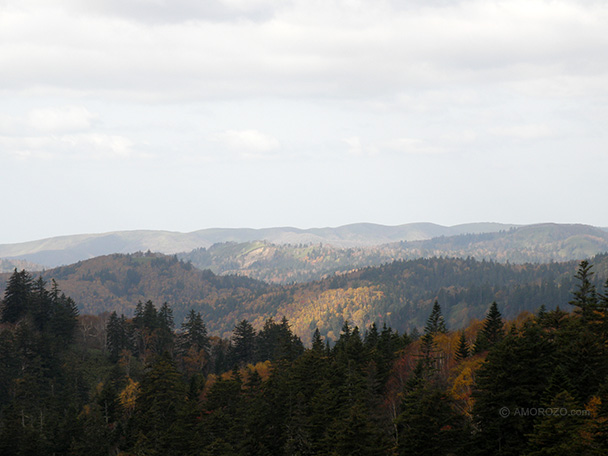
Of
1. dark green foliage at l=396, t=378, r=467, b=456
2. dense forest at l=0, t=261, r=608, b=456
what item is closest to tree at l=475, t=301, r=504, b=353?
dense forest at l=0, t=261, r=608, b=456

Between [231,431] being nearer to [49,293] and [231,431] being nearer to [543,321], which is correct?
[543,321]

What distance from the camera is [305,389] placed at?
77250mm

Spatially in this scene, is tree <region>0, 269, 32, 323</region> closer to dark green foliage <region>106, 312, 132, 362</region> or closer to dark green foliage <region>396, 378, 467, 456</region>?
dark green foliage <region>106, 312, 132, 362</region>

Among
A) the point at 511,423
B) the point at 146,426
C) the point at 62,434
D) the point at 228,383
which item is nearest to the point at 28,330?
the point at 62,434

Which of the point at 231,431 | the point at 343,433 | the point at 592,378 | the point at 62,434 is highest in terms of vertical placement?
the point at 592,378

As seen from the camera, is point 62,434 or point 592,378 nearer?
point 592,378

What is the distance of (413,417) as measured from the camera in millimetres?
47688

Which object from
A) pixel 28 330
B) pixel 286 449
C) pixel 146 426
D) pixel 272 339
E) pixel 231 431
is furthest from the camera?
pixel 272 339

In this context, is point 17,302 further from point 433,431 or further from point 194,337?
point 433,431

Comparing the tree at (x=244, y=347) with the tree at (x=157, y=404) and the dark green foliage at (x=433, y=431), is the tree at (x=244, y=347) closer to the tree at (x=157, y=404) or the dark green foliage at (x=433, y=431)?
the tree at (x=157, y=404)

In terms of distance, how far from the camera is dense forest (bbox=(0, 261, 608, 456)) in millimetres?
47344

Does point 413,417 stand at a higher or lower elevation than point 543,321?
lower

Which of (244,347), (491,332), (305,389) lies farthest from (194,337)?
(491,332)

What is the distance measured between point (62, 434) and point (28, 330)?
51.1 meters
